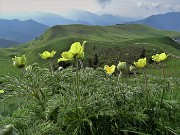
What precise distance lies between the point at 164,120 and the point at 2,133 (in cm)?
232

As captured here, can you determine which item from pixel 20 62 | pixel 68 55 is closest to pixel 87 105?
pixel 68 55

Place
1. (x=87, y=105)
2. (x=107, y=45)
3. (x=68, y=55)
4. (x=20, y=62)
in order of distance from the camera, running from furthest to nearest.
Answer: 1. (x=107, y=45)
2. (x=20, y=62)
3. (x=68, y=55)
4. (x=87, y=105)

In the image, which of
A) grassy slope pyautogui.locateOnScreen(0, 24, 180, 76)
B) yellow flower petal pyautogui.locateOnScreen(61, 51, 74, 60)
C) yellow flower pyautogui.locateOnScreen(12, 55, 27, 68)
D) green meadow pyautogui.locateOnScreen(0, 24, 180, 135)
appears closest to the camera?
green meadow pyautogui.locateOnScreen(0, 24, 180, 135)

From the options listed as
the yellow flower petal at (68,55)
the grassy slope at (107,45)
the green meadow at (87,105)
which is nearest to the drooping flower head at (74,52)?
the yellow flower petal at (68,55)

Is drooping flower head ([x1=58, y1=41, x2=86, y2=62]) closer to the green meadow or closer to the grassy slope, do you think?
the green meadow

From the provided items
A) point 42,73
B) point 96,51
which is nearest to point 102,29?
point 96,51

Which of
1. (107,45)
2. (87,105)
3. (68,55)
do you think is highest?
(68,55)

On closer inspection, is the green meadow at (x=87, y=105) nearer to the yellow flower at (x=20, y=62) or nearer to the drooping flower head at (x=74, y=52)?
the yellow flower at (x=20, y=62)

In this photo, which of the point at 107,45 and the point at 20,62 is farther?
the point at 107,45

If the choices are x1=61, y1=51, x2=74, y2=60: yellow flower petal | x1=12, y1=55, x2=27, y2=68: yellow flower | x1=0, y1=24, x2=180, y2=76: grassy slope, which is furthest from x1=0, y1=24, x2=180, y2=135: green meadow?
x1=0, y1=24, x2=180, y2=76: grassy slope

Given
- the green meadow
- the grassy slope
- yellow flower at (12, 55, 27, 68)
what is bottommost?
the grassy slope

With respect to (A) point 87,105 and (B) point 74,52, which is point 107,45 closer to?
(B) point 74,52

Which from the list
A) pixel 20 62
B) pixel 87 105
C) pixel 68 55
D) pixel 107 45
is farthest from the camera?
pixel 107 45

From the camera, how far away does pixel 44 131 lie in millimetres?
3256
